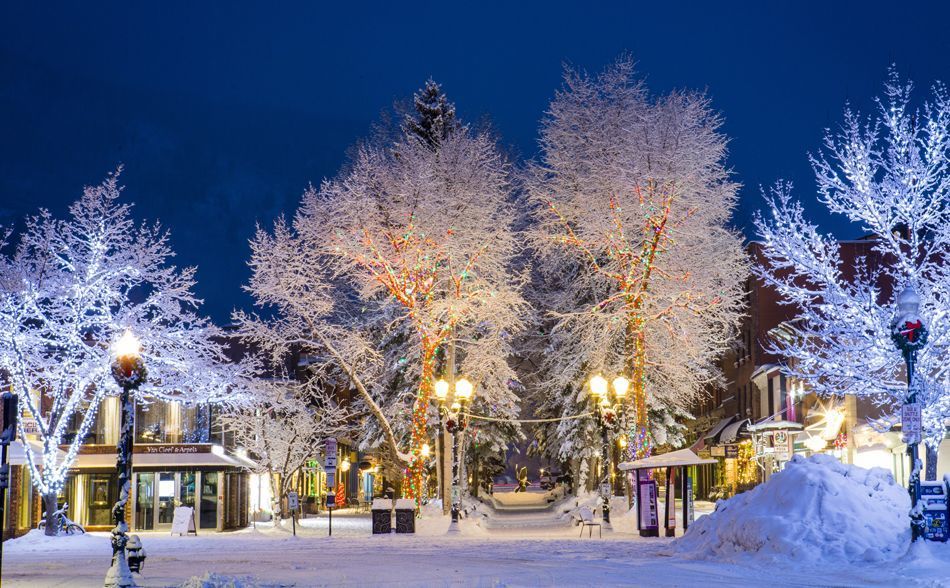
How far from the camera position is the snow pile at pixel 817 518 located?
18500 millimetres

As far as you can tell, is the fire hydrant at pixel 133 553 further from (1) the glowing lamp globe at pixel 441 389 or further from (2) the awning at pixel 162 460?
(2) the awning at pixel 162 460

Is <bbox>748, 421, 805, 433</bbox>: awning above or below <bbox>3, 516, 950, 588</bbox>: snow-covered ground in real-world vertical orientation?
above

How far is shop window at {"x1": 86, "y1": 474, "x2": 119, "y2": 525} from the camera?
40.0 meters

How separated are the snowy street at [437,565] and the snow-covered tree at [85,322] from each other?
432cm

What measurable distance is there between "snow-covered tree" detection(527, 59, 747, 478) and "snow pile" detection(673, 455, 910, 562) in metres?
13.1

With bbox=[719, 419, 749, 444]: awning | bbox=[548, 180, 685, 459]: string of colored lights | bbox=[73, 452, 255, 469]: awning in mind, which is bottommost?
bbox=[73, 452, 255, 469]: awning

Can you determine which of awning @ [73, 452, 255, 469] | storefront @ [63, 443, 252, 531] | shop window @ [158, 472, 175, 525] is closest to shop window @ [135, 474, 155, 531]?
storefront @ [63, 443, 252, 531]

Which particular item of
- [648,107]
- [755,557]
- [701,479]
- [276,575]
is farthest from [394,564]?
[701,479]

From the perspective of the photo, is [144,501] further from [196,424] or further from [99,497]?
[196,424]

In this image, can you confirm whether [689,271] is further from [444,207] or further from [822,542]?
[822,542]

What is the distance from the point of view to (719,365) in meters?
69.0

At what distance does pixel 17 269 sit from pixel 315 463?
29824 mm

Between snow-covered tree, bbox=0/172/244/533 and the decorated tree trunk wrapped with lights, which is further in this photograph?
the decorated tree trunk wrapped with lights

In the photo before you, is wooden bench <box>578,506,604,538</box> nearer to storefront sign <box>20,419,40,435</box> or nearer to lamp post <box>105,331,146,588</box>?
lamp post <box>105,331,146,588</box>
